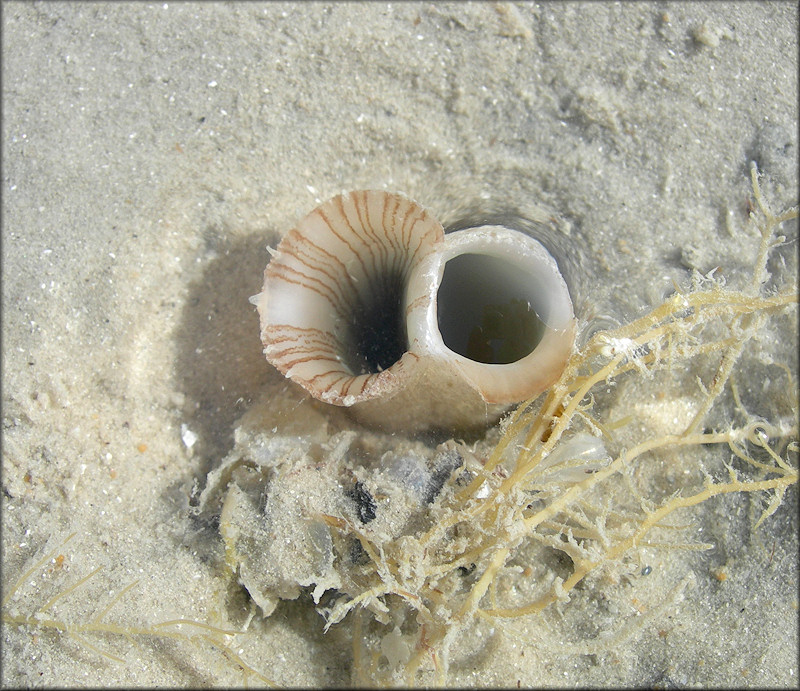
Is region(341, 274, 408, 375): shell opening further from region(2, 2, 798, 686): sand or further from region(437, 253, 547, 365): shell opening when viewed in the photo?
region(2, 2, 798, 686): sand

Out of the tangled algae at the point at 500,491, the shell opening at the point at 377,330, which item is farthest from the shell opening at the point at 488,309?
the tangled algae at the point at 500,491

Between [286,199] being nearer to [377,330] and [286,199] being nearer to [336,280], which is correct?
[336,280]

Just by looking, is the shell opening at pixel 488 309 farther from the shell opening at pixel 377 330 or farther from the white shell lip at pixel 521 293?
the shell opening at pixel 377 330

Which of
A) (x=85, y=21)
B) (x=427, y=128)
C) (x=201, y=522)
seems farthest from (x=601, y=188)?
(x=85, y=21)

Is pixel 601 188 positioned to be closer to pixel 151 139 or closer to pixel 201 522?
pixel 151 139

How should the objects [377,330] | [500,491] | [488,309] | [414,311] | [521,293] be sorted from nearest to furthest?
[500,491], [414,311], [521,293], [488,309], [377,330]

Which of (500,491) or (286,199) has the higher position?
(286,199)

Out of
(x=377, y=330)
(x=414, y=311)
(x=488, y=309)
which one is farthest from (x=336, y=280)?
(x=488, y=309)
